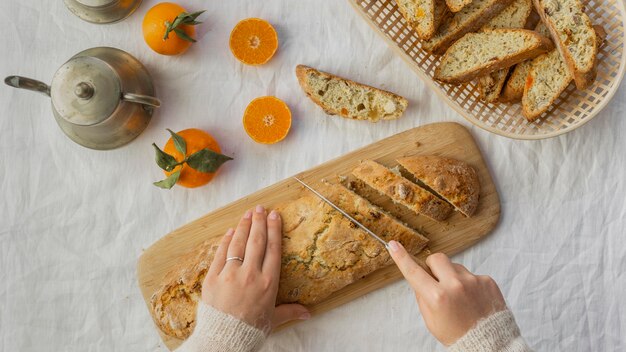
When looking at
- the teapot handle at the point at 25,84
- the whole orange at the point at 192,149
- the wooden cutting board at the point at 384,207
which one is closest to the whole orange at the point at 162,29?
the whole orange at the point at 192,149

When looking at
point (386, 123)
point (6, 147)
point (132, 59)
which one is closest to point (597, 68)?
point (386, 123)

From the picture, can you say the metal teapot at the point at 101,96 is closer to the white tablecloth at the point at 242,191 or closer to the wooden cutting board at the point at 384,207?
the white tablecloth at the point at 242,191

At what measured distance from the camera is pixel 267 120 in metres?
3.06

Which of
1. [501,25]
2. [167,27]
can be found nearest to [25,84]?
[167,27]

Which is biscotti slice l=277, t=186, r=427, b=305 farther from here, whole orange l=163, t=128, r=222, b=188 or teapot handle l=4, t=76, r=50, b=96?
teapot handle l=4, t=76, r=50, b=96

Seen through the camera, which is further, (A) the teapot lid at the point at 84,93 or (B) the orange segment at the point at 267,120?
(B) the orange segment at the point at 267,120

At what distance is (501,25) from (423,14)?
417 mm

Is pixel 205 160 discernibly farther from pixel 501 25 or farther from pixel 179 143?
pixel 501 25

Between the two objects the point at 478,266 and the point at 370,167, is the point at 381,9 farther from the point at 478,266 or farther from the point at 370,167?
the point at 478,266

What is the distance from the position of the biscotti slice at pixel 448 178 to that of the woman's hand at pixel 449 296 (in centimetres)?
41

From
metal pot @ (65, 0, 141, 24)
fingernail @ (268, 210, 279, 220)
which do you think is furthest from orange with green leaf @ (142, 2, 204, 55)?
fingernail @ (268, 210, 279, 220)

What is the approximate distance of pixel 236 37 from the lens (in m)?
3.06

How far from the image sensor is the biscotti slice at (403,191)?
2850 mm

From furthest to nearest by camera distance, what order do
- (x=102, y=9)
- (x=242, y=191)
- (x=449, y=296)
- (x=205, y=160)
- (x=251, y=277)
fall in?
(x=242, y=191)
(x=102, y=9)
(x=205, y=160)
(x=251, y=277)
(x=449, y=296)
